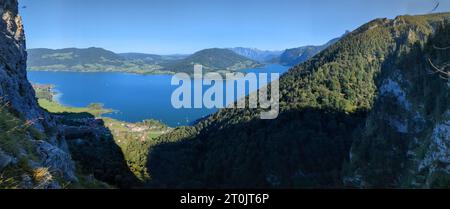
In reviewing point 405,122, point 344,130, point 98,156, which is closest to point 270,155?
point 344,130

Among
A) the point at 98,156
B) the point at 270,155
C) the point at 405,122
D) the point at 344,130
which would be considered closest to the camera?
the point at 98,156

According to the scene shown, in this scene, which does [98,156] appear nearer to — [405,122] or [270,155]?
[405,122]

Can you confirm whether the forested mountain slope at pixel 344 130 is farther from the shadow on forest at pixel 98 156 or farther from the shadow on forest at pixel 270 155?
the shadow on forest at pixel 98 156

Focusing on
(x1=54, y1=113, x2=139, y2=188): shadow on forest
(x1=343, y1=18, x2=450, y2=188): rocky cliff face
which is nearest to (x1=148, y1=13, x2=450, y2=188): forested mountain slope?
A: (x1=343, y1=18, x2=450, y2=188): rocky cliff face

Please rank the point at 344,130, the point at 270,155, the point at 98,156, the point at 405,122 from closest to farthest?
the point at 98,156 < the point at 405,122 < the point at 270,155 < the point at 344,130

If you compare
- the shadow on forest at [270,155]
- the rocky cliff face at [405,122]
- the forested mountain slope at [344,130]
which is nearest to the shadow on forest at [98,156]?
the forested mountain slope at [344,130]

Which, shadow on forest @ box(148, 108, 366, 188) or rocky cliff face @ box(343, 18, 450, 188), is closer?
rocky cliff face @ box(343, 18, 450, 188)

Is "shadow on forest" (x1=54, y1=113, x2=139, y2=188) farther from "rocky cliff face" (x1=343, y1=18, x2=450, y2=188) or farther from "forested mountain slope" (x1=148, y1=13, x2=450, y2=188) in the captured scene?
"rocky cliff face" (x1=343, y1=18, x2=450, y2=188)
